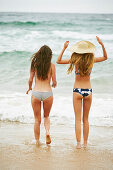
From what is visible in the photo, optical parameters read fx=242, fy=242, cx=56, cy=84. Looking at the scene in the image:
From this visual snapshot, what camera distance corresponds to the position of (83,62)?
139 inches

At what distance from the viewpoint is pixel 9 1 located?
99.3 feet

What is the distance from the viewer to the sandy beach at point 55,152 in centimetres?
315

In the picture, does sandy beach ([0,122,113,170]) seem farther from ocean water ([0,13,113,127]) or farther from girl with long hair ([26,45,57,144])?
ocean water ([0,13,113,127])

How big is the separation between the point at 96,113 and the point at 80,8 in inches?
1077

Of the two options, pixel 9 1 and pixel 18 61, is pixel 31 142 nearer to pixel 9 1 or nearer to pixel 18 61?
pixel 18 61

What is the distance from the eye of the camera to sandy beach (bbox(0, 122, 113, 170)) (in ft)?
10.3

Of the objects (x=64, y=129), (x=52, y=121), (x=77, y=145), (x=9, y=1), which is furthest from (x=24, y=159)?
(x=9, y=1)

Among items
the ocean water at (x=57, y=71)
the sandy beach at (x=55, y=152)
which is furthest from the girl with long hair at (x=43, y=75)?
the ocean water at (x=57, y=71)

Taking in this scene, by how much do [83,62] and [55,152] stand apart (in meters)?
1.40

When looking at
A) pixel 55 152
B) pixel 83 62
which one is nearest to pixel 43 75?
pixel 83 62

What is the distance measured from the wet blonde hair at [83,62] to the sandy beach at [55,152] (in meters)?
1.20

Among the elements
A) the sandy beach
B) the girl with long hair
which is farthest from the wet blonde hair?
the sandy beach

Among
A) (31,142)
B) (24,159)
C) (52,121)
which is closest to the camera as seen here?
(24,159)

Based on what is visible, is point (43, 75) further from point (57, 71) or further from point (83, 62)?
point (57, 71)
